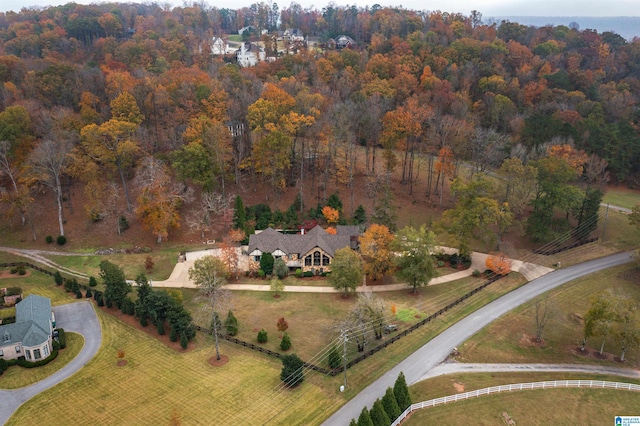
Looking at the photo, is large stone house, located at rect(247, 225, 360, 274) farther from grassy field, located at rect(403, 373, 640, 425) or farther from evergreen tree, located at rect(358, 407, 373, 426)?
evergreen tree, located at rect(358, 407, 373, 426)

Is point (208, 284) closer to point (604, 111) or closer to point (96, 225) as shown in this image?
point (96, 225)

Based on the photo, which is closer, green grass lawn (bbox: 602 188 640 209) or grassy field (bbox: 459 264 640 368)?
grassy field (bbox: 459 264 640 368)

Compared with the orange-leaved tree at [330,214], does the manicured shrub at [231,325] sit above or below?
below

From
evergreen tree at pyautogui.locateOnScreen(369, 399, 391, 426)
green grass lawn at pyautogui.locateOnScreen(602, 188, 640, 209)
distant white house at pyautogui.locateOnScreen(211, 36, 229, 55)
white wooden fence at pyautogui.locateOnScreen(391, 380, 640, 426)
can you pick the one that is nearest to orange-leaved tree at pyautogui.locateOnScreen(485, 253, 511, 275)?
white wooden fence at pyautogui.locateOnScreen(391, 380, 640, 426)

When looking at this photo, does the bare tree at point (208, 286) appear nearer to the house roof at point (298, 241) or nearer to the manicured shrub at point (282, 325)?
the manicured shrub at point (282, 325)

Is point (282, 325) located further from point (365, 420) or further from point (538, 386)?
point (538, 386)

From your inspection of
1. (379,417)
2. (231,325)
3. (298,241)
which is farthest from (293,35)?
(379,417)

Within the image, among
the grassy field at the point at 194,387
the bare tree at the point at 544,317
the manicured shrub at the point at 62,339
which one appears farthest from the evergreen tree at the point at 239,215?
the bare tree at the point at 544,317
